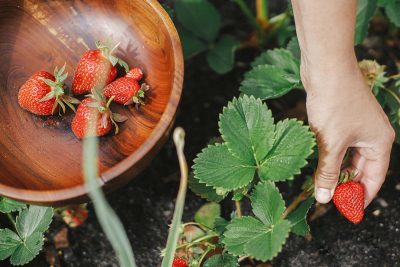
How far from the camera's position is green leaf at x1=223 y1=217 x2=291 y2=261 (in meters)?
0.94

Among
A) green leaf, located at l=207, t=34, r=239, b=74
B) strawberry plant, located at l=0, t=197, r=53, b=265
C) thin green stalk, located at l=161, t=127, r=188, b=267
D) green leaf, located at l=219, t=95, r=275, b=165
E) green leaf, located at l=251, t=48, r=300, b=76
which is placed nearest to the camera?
thin green stalk, located at l=161, t=127, r=188, b=267

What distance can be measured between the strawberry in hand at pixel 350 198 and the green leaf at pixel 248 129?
6.4 inches

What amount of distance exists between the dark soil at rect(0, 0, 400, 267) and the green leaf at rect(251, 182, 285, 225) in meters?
0.27

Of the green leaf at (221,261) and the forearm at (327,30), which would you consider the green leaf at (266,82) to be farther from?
the green leaf at (221,261)

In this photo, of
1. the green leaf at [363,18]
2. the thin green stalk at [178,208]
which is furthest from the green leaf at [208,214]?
the green leaf at [363,18]

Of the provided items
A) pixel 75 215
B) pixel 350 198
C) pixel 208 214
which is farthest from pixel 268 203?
pixel 75 215

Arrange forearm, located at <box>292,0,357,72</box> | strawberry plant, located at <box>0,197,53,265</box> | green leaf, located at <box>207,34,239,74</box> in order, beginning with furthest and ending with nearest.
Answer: green leaf, located at <box>207,34,239,74</box>
strawberry plant, located at <box>0,197,53,265</box>
forearm, located at <box>292,0,357,72</box>

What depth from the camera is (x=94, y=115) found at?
1.02 metres

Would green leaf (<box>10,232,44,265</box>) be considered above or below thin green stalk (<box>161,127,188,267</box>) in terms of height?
below

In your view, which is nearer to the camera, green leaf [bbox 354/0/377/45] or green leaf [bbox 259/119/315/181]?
green leaf [bbox 259/119/315/181]

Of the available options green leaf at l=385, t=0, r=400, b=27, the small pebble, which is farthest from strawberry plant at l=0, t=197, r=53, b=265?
green leaf at l=385, t=0, r=400, b=27

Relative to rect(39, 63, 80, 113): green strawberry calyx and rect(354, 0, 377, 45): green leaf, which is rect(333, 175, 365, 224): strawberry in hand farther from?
rect(39, 63, 80, 113): green strawberry calyx

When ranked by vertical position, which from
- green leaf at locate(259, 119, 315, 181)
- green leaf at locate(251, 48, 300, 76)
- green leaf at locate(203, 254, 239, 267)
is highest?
green leaf at locate(259, 119, 315, 181)

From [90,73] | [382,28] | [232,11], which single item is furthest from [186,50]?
[382,28]
